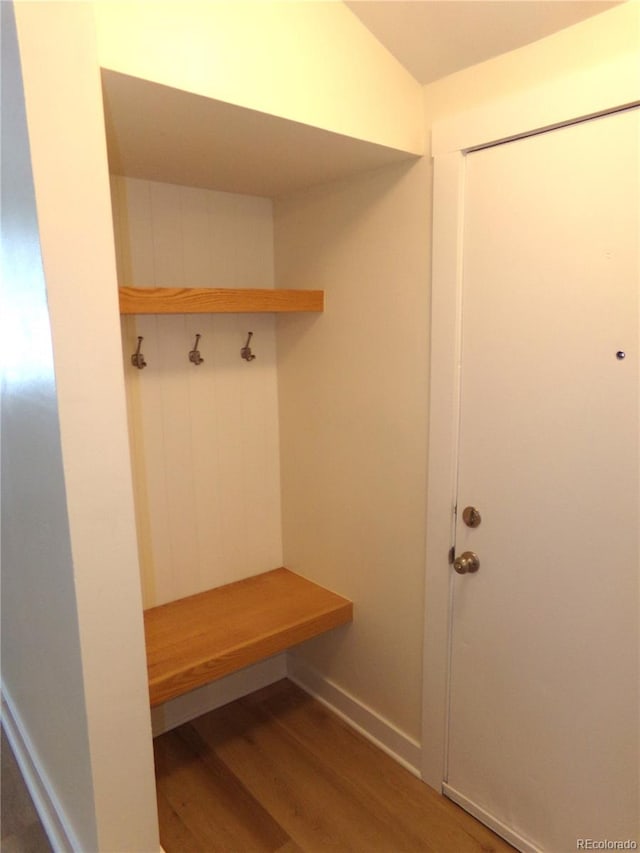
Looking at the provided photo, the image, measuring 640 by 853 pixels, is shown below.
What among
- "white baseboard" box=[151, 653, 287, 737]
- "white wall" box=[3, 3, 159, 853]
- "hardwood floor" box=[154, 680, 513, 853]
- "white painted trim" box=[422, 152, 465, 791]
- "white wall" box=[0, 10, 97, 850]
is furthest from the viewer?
"white baseboard" box=[151, 653, 287, 737]

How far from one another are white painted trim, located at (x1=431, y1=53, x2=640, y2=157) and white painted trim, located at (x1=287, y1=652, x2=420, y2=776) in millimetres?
→ 1997

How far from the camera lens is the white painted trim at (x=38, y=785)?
1.71 m

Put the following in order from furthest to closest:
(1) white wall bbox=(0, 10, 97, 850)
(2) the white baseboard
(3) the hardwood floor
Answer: (2) the white baseboard < (3) the hardwood floor < (1) white wall bbox=(0, 10, 97, 850)

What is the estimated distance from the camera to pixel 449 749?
1.95 metres

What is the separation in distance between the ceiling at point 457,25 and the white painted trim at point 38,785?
2375 millimetres

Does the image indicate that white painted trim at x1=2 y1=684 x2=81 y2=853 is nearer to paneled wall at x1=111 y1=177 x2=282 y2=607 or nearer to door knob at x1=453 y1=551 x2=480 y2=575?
paneled wall at x1=111 y1=177 x2=282 y2=607

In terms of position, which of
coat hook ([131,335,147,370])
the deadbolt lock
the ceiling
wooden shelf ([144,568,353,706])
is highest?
the ceiling

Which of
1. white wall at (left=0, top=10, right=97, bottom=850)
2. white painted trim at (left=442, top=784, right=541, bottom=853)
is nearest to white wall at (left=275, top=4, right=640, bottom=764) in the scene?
white painted trim at (left=442, top=784, right=541, bottom=853)

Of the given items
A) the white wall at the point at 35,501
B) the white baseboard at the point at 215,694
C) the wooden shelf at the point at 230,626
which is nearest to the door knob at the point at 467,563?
the wooden shelf at the point at 230,626

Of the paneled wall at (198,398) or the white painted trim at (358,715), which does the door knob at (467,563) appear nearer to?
the white painted trim at (358,715)

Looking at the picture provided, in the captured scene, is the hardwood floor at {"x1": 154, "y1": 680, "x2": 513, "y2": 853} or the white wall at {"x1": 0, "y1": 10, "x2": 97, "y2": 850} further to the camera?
the hardwood floor at {"x1": 154, "y1": 680, "x2": 513, "y2": 853}

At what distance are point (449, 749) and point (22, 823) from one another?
143 cm

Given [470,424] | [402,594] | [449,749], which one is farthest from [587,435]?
[449,749]

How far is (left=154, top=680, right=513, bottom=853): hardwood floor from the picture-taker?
1.82 metres
